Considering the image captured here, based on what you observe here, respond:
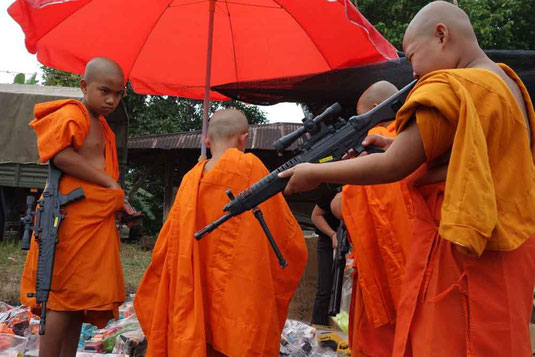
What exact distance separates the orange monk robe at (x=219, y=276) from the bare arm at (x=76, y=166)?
53cm

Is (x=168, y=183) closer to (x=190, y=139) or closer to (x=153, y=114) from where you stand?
(x=190, y=139)

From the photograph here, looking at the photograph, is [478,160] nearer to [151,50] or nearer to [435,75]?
[435,75]

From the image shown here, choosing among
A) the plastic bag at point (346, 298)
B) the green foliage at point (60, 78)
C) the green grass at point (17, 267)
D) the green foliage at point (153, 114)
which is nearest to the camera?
the plastic bag at point (346, 298)

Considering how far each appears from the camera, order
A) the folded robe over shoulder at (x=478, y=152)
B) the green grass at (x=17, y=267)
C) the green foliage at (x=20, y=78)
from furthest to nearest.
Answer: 1. the green foliage at (x=20, y=78)
2. the green grass at (x=17, y=267)
3. the folded robe over shoulder at (x=478, y=152)

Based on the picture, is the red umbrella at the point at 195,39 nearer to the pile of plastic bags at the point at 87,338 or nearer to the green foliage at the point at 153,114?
the pile of plastic bags at the point at 87,338

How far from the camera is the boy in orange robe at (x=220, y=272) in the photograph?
2699 mm

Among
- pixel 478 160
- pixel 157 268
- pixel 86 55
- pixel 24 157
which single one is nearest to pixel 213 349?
pixel 157 268

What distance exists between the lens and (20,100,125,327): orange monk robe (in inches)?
115

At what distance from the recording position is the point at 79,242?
9.71 feet

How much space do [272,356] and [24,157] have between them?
30.5 ft

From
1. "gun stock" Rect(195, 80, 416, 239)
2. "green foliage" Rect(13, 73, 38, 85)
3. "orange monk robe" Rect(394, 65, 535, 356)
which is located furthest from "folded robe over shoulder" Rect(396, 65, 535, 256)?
"green foliage" Rect(13, 73, 38, 85)

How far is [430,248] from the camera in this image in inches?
66.8

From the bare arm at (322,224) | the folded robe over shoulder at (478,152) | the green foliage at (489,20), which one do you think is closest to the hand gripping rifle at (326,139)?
the folded robe over shoulder at (478,152)

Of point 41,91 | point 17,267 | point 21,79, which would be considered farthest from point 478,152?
point 21,79
